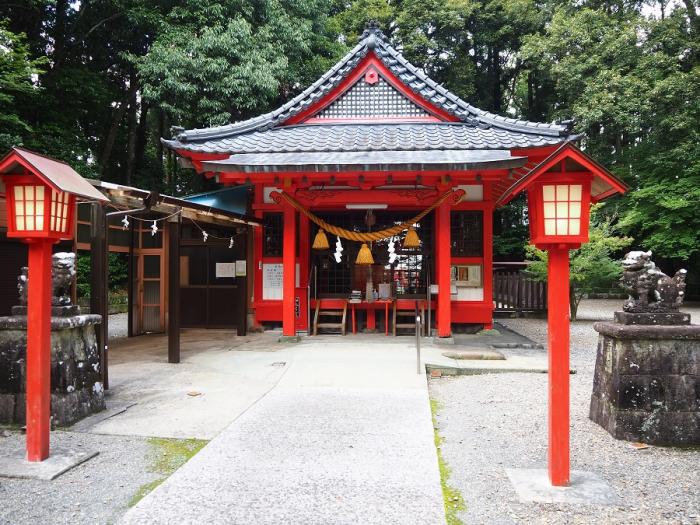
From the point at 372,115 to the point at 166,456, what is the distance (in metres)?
9.20

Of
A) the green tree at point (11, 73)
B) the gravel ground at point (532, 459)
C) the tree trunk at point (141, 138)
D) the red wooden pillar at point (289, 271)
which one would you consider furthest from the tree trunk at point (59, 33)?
the gravel ground at point (532, 459)

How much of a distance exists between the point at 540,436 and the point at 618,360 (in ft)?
3.52

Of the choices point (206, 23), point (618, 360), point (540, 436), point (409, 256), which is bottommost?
point (540, 436)

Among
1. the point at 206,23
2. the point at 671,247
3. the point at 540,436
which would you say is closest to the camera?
the point at 540,436

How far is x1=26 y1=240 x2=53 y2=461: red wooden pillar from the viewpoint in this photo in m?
4.09

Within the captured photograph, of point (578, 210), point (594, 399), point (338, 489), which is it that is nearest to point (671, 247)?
point (594, 399)

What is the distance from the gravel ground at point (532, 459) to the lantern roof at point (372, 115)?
589cm

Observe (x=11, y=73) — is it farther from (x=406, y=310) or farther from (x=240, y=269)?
(x=406, y=310)

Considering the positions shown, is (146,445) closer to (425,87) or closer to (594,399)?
(594,399)

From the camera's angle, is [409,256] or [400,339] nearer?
[400,339]

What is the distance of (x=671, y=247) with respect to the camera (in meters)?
19.8

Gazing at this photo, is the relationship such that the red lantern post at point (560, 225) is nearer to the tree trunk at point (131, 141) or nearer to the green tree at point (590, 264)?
the green tree at point (590, 264)

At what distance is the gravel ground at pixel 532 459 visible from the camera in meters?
3.32

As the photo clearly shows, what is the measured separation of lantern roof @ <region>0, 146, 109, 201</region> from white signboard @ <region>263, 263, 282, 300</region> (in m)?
6.79
